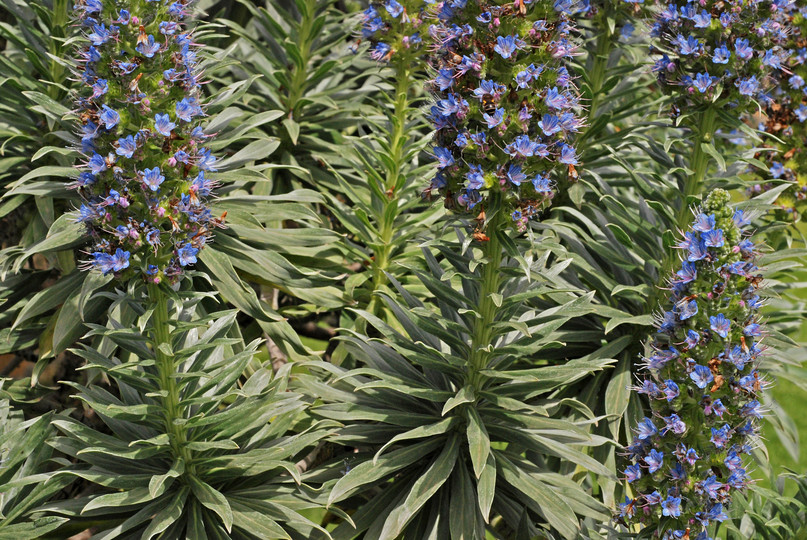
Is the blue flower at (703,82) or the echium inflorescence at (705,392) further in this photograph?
the blue flower at (703,82)

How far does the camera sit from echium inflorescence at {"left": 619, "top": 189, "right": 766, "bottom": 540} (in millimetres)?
2748

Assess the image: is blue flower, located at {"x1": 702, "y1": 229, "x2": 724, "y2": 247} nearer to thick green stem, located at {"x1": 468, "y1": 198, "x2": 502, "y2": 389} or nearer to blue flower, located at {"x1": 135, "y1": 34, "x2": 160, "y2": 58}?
thick green stem, located at {"x1": 468, "y1": 198, "x2": 502, "y2": 389}

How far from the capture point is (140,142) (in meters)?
2.64

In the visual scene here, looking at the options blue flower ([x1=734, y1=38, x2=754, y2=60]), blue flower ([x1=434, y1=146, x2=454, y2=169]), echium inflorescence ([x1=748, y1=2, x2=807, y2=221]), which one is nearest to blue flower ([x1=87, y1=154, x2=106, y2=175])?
blue flower ([x1=434, y1=146, x2=454, y2=169])

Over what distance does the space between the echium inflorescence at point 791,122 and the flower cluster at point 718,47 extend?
0.52 meters

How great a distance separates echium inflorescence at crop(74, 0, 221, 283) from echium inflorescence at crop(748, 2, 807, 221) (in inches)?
117

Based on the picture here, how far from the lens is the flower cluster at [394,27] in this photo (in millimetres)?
3965

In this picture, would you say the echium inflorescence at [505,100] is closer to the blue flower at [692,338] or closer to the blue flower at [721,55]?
the blue flower at [692,338]

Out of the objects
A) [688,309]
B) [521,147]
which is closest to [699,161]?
[688,309]

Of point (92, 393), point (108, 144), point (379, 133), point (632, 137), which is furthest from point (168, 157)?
point (632, 137)

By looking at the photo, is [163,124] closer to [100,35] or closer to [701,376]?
[100,35]

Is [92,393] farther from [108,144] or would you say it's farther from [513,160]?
[513,160]

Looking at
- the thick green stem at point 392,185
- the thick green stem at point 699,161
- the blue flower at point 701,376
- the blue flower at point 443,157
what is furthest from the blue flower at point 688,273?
the thick green stem at point 392,185

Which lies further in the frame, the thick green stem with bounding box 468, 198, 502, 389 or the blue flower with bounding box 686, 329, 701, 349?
the thick green stem with bounding box 468, 198, 502, 389
